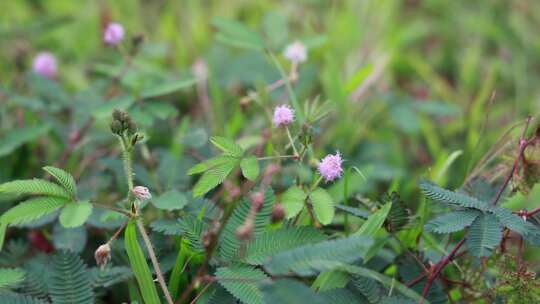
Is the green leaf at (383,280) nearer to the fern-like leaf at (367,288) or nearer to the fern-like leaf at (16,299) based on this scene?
the fern-like leaf at (367,288)

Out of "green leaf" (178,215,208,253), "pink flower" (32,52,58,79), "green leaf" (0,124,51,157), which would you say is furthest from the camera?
"pink flower" (32,52,58,79)

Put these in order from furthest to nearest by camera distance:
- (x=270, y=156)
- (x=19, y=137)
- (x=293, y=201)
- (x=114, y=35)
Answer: (x=114, y=35), (x=19, y=137), (x=270, y=156), (x=293, y=201)

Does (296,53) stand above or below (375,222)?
above

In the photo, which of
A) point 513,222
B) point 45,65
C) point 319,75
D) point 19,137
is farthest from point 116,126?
point 319,75

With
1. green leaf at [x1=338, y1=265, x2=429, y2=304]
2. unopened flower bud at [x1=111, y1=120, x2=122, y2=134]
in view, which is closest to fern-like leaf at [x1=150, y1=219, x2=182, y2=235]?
unopened flower bud at [x1=111, y1=120, x2=122, y2=134]

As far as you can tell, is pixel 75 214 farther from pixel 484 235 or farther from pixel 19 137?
pixel 484 235

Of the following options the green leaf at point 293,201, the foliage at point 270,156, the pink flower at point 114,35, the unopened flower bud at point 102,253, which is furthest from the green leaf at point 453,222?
the pink flower at point 114,35

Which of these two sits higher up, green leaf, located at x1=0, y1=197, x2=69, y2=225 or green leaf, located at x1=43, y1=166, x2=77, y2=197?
green leaf, located at x1=43, y1=166, x2=77, y2=197

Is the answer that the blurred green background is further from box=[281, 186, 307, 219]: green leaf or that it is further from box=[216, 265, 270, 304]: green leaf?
box=[216, 265, 270, 304]: green leaf
